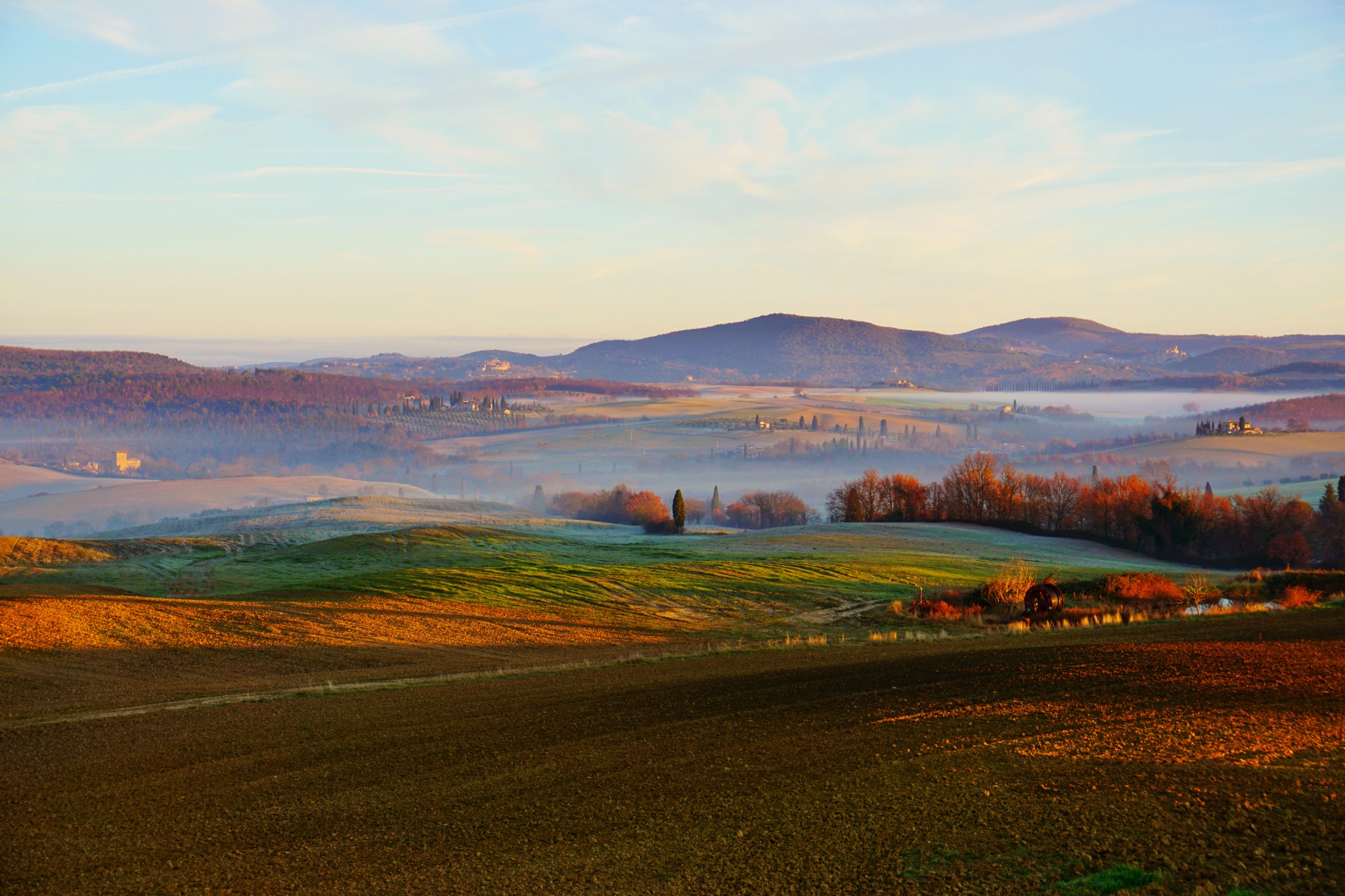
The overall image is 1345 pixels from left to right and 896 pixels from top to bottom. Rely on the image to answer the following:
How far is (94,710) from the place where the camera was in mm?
19969

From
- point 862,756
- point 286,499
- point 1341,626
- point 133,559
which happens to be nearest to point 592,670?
point 862,756

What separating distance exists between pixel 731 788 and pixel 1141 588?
39.5 meters

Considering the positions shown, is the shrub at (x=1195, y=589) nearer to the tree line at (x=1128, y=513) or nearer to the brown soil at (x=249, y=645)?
the brown soil at (x=249, y=645)

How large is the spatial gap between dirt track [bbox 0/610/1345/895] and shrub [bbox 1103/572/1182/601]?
25985 mm

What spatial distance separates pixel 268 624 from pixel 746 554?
43.6 metres

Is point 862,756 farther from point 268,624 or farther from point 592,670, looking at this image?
point 268,624

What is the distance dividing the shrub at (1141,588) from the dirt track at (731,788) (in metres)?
26.0

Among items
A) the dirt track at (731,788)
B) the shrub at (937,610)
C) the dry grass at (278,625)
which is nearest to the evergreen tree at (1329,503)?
the shrub at (937,610)

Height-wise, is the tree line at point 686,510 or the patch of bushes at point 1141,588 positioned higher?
the patch of bushes at point 1141,588

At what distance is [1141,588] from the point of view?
148 feet

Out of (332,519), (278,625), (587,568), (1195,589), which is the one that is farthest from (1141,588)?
(332,519)

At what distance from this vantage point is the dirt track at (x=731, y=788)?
9500 millimetres

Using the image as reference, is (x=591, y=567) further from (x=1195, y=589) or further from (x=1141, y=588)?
(x=1195, y=589)

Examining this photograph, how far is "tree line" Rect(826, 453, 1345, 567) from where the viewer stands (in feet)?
333
